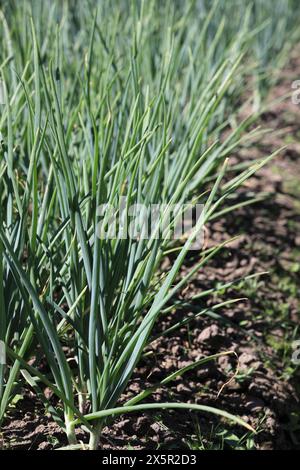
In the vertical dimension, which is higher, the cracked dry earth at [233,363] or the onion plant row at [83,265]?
the onion plant row at [83,265]

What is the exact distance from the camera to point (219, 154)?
6.54ft

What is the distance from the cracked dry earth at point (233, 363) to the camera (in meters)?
1.49

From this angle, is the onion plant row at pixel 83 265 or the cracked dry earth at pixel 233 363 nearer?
the onion plant row at pixel 83 265

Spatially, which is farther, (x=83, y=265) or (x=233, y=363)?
(x=233, y=363)

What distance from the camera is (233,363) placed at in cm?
180

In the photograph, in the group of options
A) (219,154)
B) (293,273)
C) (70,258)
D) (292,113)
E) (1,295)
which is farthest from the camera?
(292,113)

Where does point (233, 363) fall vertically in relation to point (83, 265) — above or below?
below

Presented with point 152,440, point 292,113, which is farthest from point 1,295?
point 292,113

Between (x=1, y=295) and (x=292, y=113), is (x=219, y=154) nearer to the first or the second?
(x=1, y=295)

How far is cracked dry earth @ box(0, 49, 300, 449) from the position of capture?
4.89 ft

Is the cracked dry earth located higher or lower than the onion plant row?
lower

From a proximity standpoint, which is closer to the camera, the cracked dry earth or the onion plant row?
the onion plant row
